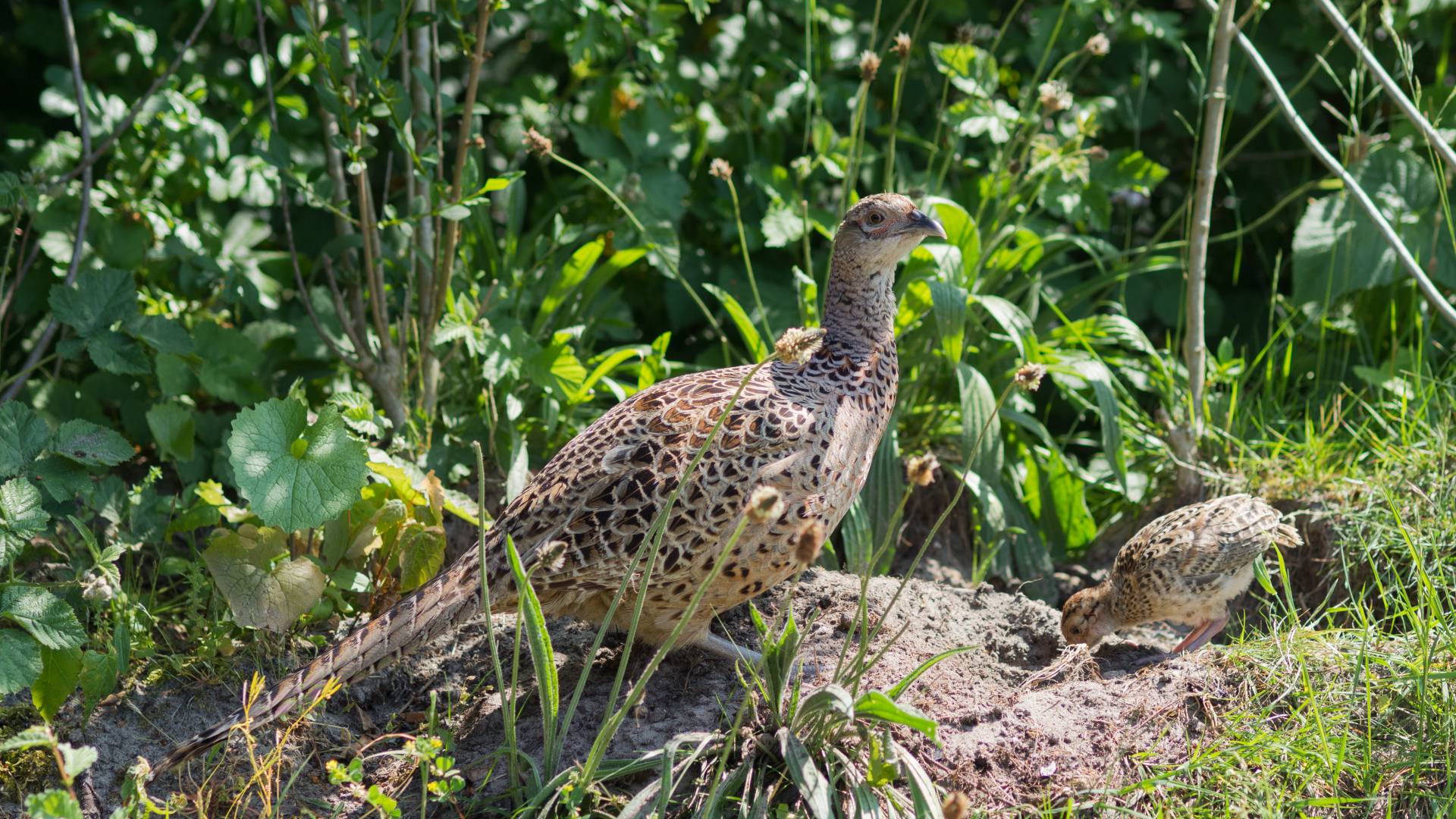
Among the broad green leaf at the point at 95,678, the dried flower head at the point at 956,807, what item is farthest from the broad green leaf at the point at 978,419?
the broad green leaf at the point at 95,678

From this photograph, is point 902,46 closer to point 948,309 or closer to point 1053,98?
point 1053,98

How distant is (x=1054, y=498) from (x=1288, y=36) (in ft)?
7.50

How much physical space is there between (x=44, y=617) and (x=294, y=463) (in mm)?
660

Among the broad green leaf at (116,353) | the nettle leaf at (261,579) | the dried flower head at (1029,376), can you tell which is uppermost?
the dried flower head at (1029,376)

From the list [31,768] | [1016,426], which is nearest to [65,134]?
[31,768]

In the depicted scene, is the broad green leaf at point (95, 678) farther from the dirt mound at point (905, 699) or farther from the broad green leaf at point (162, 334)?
the broad green leaf at point (162, 334)

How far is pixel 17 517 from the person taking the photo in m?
3.13

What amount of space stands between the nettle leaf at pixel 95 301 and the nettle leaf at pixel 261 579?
0.86 m

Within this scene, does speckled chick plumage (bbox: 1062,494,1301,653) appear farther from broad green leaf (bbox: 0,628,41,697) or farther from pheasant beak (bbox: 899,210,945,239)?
broad green leaf (bbox: 0,628,41,697)

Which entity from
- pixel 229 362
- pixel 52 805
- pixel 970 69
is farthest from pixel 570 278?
pixel 52 805

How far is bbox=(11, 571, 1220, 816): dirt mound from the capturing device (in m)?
3.03

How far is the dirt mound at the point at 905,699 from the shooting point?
9.95 feet

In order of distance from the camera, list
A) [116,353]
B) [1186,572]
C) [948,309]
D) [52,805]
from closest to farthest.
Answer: [52,805] < [1186,572] < [116,353] < [948,309]

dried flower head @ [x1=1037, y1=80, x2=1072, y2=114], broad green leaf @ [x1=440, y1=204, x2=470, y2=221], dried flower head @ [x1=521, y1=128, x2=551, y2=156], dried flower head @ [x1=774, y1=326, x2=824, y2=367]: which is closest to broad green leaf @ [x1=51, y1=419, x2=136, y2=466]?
broad green leaf @ [x1=440, y1=204, x2=470, y2=221]
